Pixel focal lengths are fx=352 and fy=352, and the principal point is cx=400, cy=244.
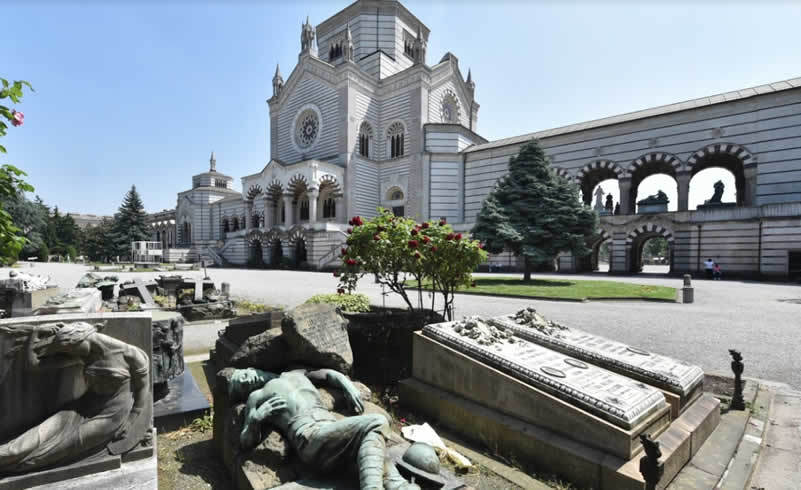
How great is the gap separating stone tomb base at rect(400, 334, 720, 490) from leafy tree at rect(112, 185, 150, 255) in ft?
201

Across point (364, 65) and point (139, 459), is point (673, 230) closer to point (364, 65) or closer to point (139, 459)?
point (139, 459)

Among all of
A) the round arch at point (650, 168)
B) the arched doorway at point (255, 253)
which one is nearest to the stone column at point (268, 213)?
the arched doorway at point (255, 253)

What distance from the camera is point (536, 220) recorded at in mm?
20625

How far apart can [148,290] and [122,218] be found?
165 feet

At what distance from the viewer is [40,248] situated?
Result: 5469cm

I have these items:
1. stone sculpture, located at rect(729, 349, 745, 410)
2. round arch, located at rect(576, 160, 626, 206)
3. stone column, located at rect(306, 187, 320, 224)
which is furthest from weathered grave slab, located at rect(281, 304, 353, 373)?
stone column, located at rect(306, 187, 320, 224)

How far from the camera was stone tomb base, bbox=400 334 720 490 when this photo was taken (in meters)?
3.14

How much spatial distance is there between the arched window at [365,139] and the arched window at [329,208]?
22.3 feet

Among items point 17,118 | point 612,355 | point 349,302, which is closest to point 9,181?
point 17,118

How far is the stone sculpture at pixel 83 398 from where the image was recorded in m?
2.57

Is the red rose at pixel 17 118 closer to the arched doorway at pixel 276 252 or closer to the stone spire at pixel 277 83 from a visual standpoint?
the arched doorway at pixel 276 252

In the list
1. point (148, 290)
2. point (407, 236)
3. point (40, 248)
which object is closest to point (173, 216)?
point (40, 248)

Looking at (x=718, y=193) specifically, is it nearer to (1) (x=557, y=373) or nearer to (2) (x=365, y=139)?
(2) (x=365, y=139)

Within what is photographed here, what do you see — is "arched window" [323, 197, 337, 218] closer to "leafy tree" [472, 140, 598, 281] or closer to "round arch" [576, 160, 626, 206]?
"leafy tree" [472, 140, 598, 281]
